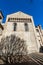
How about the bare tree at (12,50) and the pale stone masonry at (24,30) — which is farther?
the pale stone masonry at (24,30)

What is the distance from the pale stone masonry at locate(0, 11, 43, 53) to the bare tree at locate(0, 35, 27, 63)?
3.89 metres

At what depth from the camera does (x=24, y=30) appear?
77.7ft

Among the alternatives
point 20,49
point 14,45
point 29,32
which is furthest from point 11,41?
point 29,32

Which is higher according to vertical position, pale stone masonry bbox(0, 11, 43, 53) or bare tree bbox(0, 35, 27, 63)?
pale stone masonry bbox(0, 11, 43, 53)

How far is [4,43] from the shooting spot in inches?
611

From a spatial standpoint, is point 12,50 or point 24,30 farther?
point 24,30

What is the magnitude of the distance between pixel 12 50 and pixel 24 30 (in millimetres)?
10001

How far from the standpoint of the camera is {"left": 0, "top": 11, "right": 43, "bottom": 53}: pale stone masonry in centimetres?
2032

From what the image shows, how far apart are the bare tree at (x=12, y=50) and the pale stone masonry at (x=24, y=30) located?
12.8 feet

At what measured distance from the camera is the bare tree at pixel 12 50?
1366 cm

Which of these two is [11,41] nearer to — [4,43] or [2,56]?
[4,43]

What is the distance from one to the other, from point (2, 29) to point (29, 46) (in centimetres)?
829

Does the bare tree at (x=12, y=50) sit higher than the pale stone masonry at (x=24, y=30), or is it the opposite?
the pale stone masonry at (x=24, y=30)

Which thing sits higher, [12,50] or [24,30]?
[24,30]
